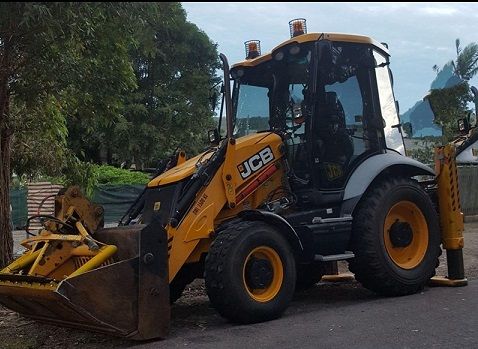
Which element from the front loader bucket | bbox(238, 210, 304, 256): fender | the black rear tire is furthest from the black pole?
the black rear tire

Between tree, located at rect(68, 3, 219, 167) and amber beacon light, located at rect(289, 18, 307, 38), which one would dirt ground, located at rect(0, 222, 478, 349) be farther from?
tree, located at rect(68, 3, 219, 167)

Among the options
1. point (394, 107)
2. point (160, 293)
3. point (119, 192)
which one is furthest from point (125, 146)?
point (160, 293)

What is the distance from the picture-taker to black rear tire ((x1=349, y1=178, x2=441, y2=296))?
7.16m

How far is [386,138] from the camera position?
793 centimetres

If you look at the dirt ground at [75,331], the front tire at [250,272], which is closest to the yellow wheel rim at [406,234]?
the dirt ground at [75,331]

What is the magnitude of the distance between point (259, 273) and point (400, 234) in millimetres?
2158

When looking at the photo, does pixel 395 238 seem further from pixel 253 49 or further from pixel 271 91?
pixel 253 49

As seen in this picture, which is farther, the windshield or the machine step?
the windshield

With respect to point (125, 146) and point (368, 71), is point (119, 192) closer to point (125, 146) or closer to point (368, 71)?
point (125, 146)

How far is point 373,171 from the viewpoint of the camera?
24.1 ft

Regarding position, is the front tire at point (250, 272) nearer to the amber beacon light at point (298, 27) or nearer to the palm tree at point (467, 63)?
the amber beacon light at point (298, 27)

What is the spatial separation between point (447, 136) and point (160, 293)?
765 inches

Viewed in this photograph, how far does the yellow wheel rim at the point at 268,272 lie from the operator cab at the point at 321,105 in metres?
1.04

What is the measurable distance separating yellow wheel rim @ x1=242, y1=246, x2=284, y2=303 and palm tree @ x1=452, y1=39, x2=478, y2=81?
3138 centimetres
